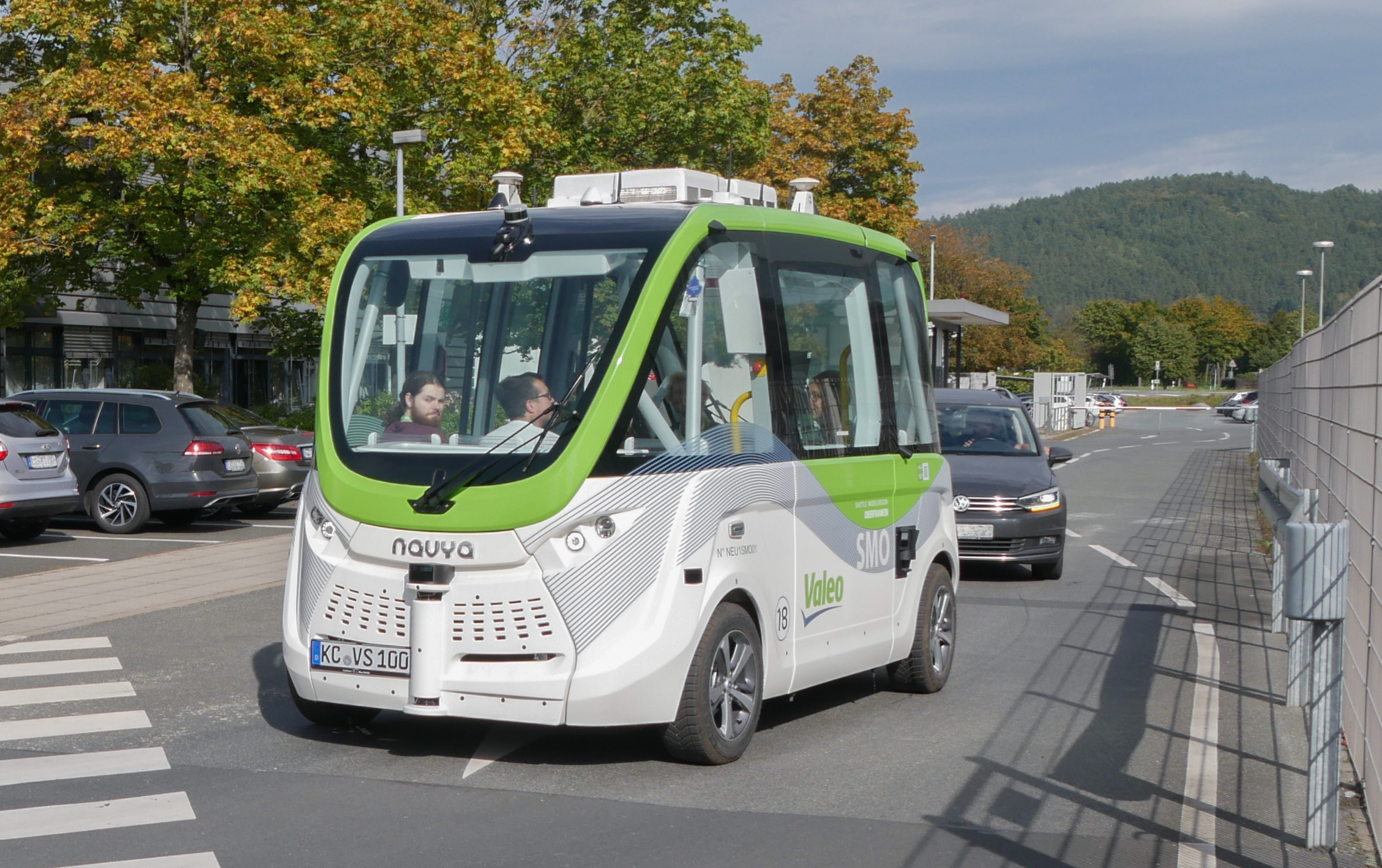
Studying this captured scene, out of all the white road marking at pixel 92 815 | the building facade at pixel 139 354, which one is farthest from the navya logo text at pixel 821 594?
the building facade at pixel 139 354

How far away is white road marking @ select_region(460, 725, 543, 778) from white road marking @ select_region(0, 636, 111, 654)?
406cm

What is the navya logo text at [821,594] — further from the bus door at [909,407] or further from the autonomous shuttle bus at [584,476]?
the bus door at [909,407]

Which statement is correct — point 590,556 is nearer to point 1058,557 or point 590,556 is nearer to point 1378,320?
point 1378,320

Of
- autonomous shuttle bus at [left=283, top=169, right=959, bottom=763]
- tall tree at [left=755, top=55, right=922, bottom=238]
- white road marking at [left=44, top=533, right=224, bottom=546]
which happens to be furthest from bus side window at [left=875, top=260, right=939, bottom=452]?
tall tree at [left=755, top=55, right=922, bottom=238]

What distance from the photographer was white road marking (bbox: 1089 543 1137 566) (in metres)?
16.4

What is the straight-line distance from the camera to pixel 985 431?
16109 millimetres

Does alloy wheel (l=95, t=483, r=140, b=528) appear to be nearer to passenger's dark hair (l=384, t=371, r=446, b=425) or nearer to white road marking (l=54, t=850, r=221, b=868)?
passenger's dark hair (l=384, t=371, r=446, b=425)

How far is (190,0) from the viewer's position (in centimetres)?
2741

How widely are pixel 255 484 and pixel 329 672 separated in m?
12.8

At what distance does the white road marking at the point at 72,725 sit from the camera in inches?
298

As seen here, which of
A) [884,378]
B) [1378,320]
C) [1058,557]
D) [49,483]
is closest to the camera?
[1378,320]

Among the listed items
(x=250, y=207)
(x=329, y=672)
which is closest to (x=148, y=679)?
(x=329, y=672)

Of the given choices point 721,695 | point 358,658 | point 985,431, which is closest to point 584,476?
point 721,695

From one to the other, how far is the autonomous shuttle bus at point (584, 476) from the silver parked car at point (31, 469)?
981 cm
